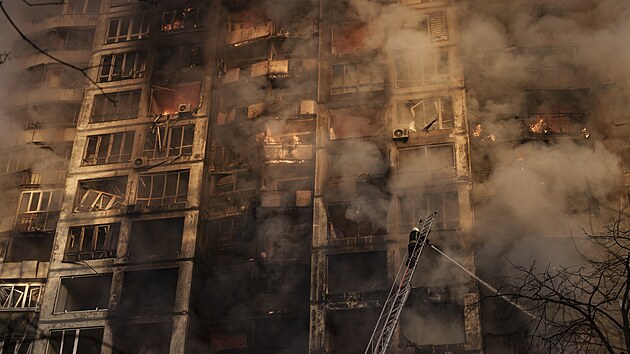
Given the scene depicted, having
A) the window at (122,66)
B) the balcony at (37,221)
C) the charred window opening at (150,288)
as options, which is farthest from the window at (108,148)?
the charred window opening at (150,288)

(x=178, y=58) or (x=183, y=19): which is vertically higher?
(x=183, y=19)

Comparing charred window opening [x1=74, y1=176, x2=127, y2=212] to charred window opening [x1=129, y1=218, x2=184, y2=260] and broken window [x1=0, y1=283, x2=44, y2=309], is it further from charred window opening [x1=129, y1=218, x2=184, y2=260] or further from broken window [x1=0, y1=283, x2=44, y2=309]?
broken window [x1=0, y1=283, x2=44, y2=309]

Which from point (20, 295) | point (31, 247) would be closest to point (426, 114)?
point (20, 295)

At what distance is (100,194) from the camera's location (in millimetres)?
29297

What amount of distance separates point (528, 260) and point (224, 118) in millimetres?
13149

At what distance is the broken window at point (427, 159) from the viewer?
26203 mm

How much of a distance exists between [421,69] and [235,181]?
26.3 feet

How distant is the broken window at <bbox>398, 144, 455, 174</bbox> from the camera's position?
26.2 meters

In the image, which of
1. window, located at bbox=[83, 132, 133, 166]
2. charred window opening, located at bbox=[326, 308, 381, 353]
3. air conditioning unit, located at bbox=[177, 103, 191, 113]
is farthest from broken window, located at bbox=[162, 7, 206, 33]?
charred window opening, located at bbox=[326, 308, 381, 353]

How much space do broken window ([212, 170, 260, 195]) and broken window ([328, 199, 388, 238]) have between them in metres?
3.82

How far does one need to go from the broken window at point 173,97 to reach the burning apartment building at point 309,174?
0.19 feet

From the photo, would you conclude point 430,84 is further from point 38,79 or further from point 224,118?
point 38,79

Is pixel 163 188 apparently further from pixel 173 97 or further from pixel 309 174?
pixel 309 174

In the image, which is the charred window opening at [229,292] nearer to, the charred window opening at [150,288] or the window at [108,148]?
the charred window opening at [150,288]
